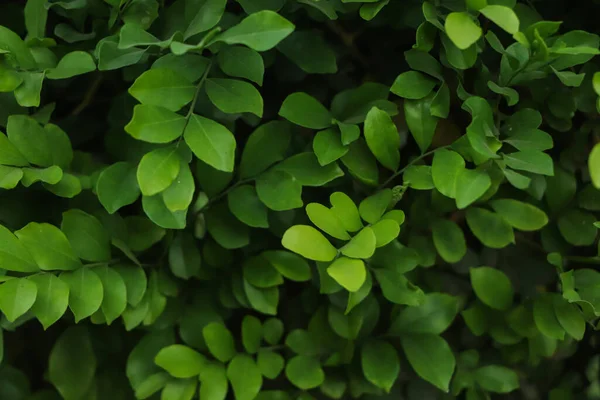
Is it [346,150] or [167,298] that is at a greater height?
[346,150]

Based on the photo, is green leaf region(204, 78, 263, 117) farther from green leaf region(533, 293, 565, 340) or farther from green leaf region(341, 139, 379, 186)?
green leaf region(533, 293, 565, 340)

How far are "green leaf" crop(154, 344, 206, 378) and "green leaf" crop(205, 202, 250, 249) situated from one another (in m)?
0.12

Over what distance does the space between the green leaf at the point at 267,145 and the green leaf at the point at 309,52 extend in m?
0.07

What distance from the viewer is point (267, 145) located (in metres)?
0.60

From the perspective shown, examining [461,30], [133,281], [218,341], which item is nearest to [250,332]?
[218,341]

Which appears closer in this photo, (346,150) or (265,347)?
(346,150)

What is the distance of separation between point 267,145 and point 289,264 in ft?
0.42

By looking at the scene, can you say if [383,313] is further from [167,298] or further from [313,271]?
[167,298]

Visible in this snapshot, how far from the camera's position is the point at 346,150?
0.56 meters

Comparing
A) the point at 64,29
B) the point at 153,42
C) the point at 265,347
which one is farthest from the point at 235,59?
the point at 265,347

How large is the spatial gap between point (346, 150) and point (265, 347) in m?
0.26

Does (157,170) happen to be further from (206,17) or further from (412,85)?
(412,85)

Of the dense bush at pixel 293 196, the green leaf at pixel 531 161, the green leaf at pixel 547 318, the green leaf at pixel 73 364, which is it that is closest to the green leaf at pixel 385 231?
the dense bush at pixel 293 196

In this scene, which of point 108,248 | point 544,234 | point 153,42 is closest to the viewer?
point 153,42
